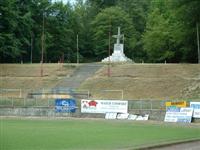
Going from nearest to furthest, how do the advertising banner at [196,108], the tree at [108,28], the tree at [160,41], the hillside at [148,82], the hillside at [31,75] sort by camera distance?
the advertising banner at [196,108] < the hillside at [148,82] < the hillside at [31,75] < the tree at [160,41] < the tree at [108,28]

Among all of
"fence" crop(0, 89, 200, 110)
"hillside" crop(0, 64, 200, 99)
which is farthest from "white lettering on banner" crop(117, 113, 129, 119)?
"hillside" crop(0, 64, 200, 99)

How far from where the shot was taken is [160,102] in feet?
168

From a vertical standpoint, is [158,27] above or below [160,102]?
above

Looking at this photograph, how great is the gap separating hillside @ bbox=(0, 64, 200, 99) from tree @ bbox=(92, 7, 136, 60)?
38100 millimetres

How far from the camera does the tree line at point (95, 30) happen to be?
94250mm

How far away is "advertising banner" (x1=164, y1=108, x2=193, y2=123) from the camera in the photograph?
48781mm

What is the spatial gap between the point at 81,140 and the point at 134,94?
3702 cm

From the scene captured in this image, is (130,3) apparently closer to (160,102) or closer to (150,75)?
(150,75)

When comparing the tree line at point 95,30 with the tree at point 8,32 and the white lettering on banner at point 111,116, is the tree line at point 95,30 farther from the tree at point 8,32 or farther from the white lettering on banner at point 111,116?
the white lettering on banner at point 111,116

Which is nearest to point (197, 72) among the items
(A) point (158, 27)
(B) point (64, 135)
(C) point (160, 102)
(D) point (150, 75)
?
(D) point (150, 75)

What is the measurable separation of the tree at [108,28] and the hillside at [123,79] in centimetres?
3810

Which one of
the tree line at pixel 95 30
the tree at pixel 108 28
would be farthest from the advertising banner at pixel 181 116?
the tree at pixel 108 28

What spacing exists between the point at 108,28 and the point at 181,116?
7530cm

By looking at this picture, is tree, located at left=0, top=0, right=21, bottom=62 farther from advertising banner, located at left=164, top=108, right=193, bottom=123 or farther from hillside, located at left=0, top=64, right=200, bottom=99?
advertising banner, located at left=164, top=108, right=193, bottom=123
